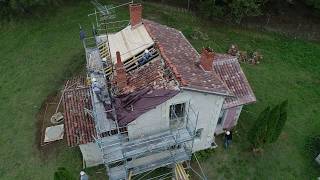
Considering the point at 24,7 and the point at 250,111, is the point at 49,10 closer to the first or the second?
the point at 24,7

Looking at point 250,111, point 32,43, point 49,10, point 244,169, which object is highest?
point 49,10

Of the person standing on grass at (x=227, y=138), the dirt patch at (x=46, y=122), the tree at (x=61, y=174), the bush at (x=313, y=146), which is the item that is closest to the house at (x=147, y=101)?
the person standing on grass at (x=227, y=138)

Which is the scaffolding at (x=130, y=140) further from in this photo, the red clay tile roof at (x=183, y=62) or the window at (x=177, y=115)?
the red clay tile roof at (x=183, y=62)

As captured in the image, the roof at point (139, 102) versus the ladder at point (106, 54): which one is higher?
the ladder at point (106, 54)

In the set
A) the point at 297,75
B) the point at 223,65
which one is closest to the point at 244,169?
the point at 223,65

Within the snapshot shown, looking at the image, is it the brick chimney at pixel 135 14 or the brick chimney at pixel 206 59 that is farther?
the brick chimney at pixel 135 14

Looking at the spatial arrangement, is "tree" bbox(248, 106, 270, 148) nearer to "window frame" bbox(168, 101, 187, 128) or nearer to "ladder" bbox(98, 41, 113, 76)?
"window frame" bbox(168, 101, 187, 128)

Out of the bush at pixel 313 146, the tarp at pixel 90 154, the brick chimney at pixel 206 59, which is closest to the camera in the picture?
the brick chimney at pixel 206 59
